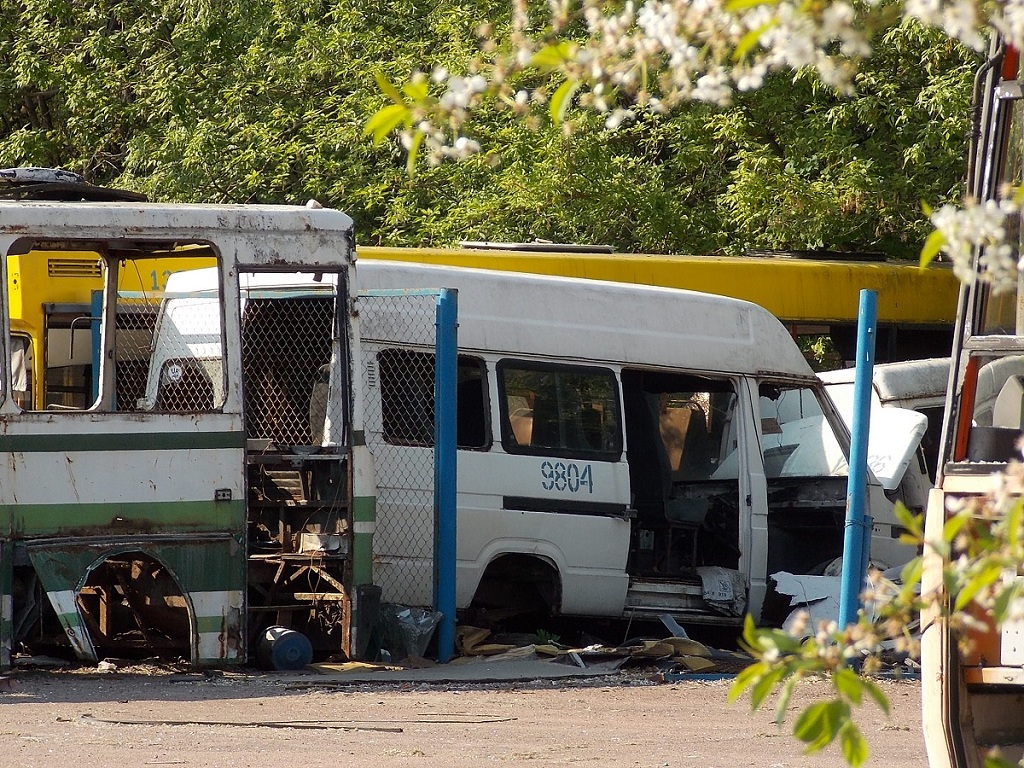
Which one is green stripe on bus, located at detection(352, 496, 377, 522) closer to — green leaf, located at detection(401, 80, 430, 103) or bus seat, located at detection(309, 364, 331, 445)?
bus seat, located at detection(309, 364, 331, 445)

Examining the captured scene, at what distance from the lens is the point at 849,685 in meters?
2.22

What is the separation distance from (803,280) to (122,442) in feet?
28.0

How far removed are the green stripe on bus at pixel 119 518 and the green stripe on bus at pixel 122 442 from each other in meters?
0.31

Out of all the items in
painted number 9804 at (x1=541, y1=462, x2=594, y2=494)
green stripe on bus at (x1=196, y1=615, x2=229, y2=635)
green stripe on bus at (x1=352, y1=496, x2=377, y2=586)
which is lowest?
green stripe on bus at (x1=196, y1=615, x2=229, y2=635)

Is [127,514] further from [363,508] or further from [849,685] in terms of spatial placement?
[849,685]

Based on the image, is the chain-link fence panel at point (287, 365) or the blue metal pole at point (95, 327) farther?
the blue metal pole at point (95, 327)

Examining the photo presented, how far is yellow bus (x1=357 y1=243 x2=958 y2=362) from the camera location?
14.1m

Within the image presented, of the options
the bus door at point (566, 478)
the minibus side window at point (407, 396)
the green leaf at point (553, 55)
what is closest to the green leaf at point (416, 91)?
the green leaf at point (553, 55)

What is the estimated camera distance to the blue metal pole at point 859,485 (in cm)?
920

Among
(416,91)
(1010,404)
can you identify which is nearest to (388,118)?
(416,91)

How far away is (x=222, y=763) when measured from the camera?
20.7 ft

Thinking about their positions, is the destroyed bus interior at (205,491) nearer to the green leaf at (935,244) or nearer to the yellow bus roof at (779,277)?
the yellow bus roof at (779,277)

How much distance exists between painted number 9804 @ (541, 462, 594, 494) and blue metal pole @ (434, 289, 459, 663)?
0.85m

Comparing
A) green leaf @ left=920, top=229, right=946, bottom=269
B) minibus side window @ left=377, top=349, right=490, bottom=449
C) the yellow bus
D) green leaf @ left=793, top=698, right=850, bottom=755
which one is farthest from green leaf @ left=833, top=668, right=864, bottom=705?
the yellow bus
